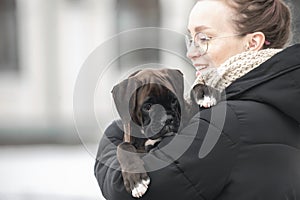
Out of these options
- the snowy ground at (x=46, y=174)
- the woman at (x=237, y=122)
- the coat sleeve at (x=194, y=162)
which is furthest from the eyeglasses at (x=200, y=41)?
the snowy ground at (x=46, y=174)

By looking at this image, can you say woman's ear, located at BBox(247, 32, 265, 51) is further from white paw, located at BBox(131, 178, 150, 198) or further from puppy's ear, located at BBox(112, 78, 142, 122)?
white paw, located at BBox(131, 178, 150, 198)

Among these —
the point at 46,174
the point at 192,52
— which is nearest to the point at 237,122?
the point at 192,52

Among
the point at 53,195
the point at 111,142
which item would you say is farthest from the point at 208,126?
the point at 53,195

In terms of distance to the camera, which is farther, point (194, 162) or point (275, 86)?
point (275, 86)

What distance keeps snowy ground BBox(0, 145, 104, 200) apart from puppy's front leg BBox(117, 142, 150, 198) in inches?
140

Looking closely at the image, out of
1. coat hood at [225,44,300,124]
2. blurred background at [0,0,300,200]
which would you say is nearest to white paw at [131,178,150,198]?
coat hood at [225,44,300,124]

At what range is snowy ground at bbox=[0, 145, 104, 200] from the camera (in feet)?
18.1

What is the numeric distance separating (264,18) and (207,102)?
1.04 ft

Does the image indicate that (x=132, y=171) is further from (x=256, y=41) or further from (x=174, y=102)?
(x=256, y=41)

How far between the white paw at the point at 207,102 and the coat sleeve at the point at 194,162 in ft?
0.19

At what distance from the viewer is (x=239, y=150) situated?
1373mm

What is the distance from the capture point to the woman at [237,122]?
1352 millimetres

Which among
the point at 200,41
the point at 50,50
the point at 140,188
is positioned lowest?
the point at 50,50

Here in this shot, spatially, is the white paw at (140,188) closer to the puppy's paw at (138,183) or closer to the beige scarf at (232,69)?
the puppy's paw at (138,183)
